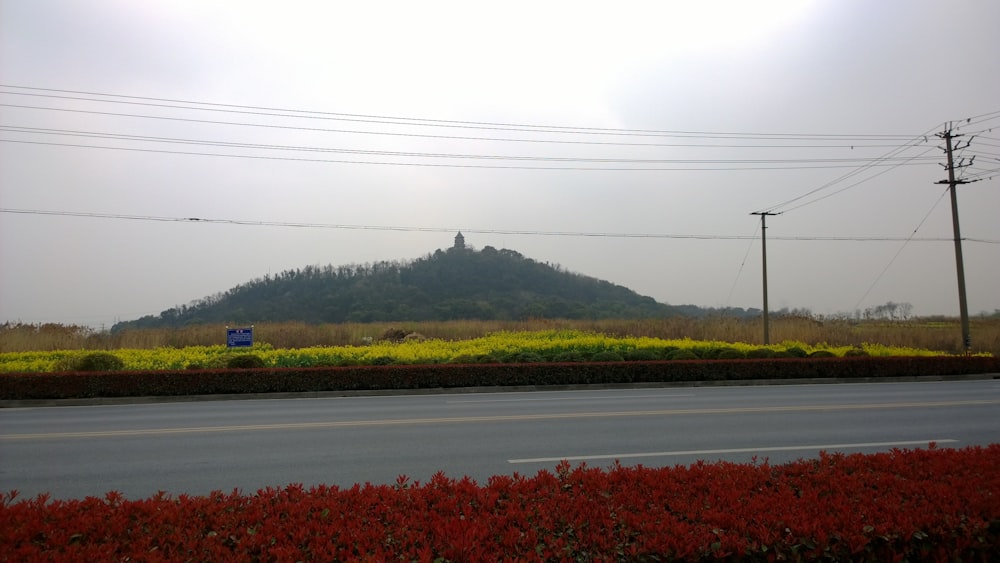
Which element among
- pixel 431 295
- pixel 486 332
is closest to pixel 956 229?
pixel 486 332

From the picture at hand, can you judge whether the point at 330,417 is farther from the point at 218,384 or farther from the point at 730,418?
the point at 730,418

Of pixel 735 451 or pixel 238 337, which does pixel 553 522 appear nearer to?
pixel 735 451

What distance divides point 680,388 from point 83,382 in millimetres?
15423

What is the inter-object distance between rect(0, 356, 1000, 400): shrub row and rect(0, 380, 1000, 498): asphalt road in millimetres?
1212

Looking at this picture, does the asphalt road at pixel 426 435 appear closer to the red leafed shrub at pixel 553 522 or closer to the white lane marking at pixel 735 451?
the white lane marking at pixel 735 451

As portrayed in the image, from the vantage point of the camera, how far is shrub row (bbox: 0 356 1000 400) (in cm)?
1465

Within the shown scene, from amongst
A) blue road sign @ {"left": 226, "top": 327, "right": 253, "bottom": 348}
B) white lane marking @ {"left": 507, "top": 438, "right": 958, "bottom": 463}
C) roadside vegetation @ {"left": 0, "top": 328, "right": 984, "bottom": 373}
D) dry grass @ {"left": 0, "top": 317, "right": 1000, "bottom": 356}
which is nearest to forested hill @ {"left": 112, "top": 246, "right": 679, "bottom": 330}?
dry grass @ {"left": 0, "top": 317, "right": 1000, "bottom": 356}

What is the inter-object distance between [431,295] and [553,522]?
1906 inches

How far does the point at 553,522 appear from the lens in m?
3.45

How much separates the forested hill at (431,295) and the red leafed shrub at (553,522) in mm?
37080

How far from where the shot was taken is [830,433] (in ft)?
29.2

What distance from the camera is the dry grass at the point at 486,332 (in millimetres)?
24203

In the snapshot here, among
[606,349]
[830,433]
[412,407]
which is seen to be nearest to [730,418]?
[830,433]

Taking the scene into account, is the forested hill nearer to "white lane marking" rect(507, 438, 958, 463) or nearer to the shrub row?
the shrub row
